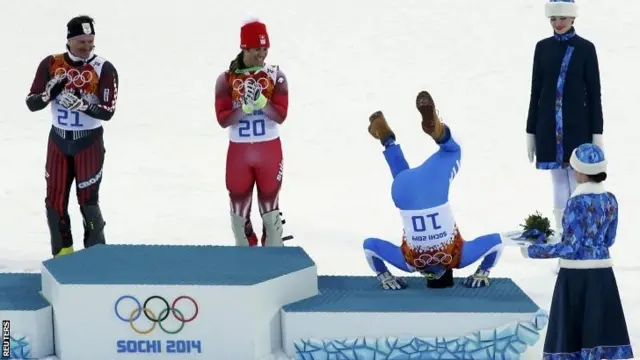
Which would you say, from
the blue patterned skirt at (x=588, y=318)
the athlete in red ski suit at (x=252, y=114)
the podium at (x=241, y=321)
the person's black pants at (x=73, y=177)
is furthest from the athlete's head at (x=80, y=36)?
the blue patterned skirt at (x=588, y=318)

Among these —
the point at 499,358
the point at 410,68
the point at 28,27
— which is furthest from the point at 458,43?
the point at 499,358

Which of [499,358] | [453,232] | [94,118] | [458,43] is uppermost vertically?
[458,43]

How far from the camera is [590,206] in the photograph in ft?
25.5

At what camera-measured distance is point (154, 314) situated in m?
8.54

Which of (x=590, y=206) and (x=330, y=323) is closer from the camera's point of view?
(x=590, y=206)

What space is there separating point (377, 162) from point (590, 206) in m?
7.97

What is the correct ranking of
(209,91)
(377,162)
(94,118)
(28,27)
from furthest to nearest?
(28,27) → (209,91) → (377,162) → (94,118)

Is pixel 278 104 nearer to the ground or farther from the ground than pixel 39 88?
nearer to the ground

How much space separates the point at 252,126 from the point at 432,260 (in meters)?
1.81

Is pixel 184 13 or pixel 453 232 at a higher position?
pixel 184 13

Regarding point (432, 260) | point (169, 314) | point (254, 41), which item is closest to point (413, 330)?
point (432, 260)

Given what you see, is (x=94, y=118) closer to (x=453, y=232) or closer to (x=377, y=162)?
(x=453, y=232)

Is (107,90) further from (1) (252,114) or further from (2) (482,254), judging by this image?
(2) (482,254)

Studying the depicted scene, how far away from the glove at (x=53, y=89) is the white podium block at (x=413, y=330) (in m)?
2.69
